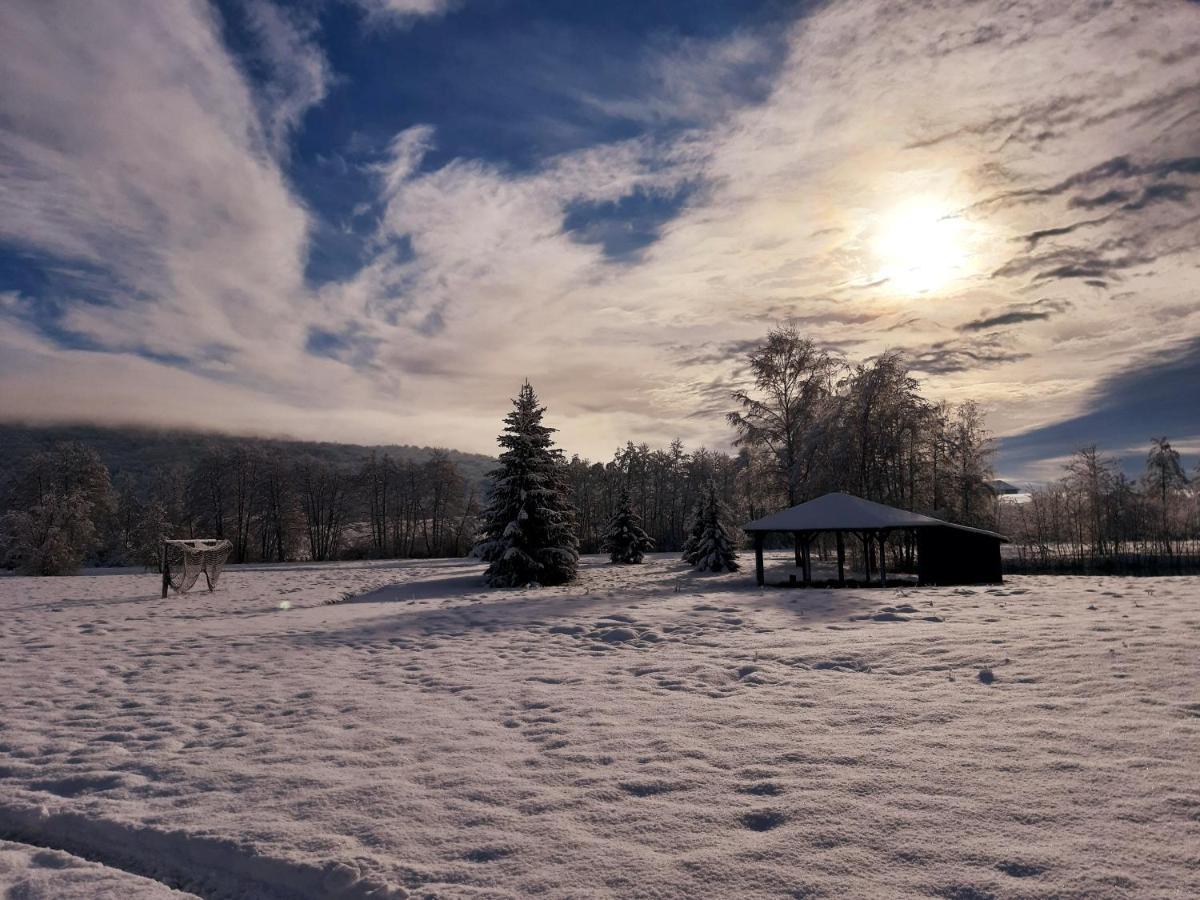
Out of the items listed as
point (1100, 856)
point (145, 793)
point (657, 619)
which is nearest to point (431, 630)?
point (657, 619)

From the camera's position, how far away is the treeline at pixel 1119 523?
3272cm

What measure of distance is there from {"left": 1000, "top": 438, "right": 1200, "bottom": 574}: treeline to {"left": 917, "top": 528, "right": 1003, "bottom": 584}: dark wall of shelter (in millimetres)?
14700

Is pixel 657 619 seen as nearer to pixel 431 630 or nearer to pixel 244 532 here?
pixel 431 630

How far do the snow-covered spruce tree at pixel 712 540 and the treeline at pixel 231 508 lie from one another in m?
28.3

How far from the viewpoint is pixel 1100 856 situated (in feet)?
10.0

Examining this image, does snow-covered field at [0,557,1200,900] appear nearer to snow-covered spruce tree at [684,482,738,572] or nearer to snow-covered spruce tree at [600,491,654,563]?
snow-covered spruce tree at [684,482,738,572]

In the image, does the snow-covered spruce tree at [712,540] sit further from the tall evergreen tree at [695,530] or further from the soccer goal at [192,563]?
the soccer goal at [192,563]

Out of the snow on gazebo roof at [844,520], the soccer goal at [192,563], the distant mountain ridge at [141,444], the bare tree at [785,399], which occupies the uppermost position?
the distant mountain ridge at [141,444]

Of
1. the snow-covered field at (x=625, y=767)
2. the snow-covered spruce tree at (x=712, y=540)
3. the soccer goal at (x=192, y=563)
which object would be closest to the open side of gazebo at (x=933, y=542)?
the snow-covered spruce tree at (x=712, y=540)

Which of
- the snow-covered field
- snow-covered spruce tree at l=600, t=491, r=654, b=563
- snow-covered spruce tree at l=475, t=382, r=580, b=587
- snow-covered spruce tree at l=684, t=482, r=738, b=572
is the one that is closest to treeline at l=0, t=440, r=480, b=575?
snow-covered spruce tree at l=600, t=491, r=654, b=563

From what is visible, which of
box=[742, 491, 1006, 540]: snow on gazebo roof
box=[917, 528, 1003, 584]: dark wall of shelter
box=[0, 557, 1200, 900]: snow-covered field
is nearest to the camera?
box=[0, 557, 1200, 900]: snow-covered field

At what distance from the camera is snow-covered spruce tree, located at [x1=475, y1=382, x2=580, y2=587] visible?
70.5 ft

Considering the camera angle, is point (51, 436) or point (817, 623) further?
point (51, 436)

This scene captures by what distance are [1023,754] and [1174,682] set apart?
276cm
